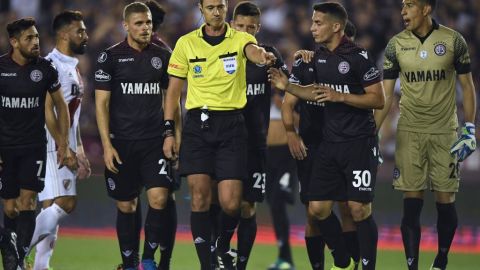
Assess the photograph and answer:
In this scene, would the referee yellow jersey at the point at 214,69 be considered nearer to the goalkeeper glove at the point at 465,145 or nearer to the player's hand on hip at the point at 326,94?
the player's hand on hip at the point at 326,94

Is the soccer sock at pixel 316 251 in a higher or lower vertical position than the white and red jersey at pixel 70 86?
lower

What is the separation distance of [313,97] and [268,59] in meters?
0.49

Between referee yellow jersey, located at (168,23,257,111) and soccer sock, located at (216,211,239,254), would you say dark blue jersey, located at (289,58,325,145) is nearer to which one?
referee yellow jersey, located at (168,23,257,111)

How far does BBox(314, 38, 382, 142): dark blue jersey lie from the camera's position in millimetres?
9914

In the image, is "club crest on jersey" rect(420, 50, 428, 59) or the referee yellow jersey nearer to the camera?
the referee yellow jersey

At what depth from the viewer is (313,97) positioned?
9.70 metres

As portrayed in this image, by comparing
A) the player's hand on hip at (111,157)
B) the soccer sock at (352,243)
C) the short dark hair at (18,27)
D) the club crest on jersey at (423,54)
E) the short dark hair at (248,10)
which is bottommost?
the soccer sock at (352,243)

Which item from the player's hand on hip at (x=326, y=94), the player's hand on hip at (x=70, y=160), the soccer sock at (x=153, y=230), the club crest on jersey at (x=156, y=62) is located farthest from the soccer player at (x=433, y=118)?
the player's hand on hip at (x=70, y=160)

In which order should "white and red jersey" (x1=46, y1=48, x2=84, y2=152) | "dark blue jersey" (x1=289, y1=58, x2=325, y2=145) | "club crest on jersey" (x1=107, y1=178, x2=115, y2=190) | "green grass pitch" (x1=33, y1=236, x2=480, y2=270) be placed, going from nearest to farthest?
"dark blue jersey" (x1=289, y1=58, x2=325, y2=145), "club crest on jersey" (x1=107, y1=178, x2=115, y2=190), "white and red jersey" (x1=46, y1=48, x2=84, y2=152), "green grass pitch" (x1=33, y1=236, x2=480, y2=270)

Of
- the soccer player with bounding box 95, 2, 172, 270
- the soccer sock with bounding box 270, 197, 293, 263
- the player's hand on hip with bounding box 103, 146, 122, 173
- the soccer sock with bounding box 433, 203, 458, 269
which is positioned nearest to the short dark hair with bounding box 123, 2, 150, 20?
the soccer player with bounding box 95, 2, 172, 270

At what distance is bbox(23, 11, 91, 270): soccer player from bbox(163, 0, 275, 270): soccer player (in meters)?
1.74

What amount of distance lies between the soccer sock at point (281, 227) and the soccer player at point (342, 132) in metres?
1.69

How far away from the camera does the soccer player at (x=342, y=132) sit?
32.2ft

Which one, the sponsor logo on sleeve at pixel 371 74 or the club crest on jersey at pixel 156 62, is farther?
the club crest on jersey at pixel 156 62
